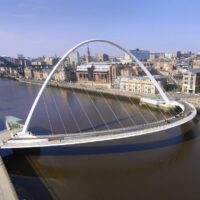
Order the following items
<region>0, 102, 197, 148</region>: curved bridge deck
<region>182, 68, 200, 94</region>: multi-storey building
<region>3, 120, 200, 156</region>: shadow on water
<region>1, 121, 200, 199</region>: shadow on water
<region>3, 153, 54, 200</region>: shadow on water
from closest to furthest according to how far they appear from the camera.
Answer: <region>3, 153, 54, 200</region>: shadow on water
<region>1, 121, 200, 199</region>: shadow on water
<region>0, 102, 197, 148</region>: curved bridge deck
<region>3, 120, 200, 156</region>: shadow on water
<region>182, 68, 200, 94</region>: multi-storey building

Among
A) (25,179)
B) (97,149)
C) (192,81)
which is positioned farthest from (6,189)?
(192,81)

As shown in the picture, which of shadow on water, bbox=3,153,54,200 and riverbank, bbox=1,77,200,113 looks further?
riverbank, bbox=1,77,200,113

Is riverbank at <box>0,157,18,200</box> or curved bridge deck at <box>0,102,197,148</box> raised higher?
curved bridge deck at <box>0,102,197,148</box>

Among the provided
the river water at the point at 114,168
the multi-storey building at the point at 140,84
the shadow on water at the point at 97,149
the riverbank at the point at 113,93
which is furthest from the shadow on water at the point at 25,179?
the multi-storey building at the point at 140,84

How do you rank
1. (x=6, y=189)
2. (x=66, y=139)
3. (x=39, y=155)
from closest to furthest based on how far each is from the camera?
(x=6, y=189) → (x=66, y=139) → (x=39, y=155)

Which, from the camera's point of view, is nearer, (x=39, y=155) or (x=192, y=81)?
(x=39, y=155)

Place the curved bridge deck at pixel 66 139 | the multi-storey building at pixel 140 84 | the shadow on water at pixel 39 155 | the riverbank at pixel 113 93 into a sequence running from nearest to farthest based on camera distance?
the shadow on water at pixel 39 155 → the curved bridge deck at pixel 66 139 → the riverbank at pixel 113 93 → the multi-storey building at pixel 140 84

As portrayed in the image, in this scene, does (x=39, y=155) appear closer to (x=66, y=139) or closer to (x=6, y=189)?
(x=66, y=139)

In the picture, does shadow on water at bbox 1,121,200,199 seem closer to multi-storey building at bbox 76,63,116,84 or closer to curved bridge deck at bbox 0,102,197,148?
curved bridge deck at bbox 0,102,197,148

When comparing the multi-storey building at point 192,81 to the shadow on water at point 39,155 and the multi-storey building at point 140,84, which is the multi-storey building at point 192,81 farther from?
the shadow on water at point 39,155

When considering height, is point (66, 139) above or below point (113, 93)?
above

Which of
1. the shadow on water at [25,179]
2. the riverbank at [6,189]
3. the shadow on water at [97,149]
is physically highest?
the riverbank at [6,189]

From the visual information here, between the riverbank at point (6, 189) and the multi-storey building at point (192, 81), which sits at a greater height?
the multi-storey building at point (192, 81)

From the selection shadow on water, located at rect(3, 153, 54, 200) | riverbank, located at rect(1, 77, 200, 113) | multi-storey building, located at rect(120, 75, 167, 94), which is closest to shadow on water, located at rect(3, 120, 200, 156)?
shadow on water, located at rect(3, 153, 54, 200)
